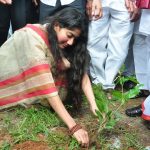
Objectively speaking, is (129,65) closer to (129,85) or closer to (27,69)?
(129,85)

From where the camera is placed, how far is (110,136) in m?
3.07

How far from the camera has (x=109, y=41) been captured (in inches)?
158

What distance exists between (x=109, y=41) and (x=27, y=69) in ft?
3.81

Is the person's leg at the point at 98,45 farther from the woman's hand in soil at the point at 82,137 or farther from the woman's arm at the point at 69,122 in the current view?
the woman's hand in soil at the point at 82,137

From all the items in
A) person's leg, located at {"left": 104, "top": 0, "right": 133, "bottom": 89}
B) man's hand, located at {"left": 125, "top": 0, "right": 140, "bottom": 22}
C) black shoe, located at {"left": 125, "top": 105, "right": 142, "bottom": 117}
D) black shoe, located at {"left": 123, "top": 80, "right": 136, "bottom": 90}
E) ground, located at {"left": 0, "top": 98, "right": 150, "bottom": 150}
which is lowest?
black shoe, located at {"left": 123, "top": 80, "right": 136, "bottom": 90}

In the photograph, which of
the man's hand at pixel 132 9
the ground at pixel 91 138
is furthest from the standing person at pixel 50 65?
the man's hand at pixel 132 9

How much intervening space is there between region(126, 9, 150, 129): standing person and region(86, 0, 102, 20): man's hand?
422 mm

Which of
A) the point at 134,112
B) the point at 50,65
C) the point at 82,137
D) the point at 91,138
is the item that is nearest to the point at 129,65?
the point at 134,112

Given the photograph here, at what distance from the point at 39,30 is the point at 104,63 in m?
1.14

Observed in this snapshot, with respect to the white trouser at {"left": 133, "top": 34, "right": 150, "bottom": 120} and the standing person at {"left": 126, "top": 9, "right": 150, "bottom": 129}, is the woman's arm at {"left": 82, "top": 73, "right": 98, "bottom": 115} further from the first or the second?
the white trouser at {"left": 133, "top": 34, "right": 150, "bottom": 120}

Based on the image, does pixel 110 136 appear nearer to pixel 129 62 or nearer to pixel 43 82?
pixel 43 82

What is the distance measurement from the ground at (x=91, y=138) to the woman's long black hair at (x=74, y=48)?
28 centimetres

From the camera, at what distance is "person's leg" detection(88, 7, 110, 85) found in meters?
3.89

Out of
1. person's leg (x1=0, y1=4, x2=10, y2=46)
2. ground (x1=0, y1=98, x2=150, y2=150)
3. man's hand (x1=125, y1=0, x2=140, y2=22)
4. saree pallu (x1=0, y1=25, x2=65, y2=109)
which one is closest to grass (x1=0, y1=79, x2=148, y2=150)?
ground (x1=0, y1=98, x2=150, y2=150)
